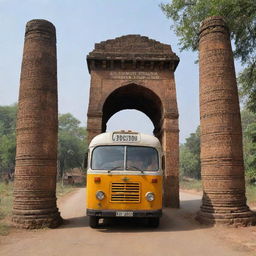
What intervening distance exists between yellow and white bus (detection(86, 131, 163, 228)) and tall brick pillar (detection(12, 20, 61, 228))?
5.70 feet

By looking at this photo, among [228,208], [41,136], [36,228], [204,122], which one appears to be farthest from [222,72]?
[36,228]

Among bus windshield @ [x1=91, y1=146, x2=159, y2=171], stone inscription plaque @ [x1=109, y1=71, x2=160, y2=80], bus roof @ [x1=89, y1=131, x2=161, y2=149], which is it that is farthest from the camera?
stone inscription plaque @ [x1=109, y1=71, x2=160, y2=80]

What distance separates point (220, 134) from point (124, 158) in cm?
359

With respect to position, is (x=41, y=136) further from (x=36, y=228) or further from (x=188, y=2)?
(x=188, y=2)

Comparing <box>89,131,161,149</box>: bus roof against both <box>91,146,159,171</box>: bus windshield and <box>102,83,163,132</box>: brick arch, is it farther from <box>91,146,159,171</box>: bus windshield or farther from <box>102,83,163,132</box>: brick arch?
<box>102,83,163,132</box>: brick arch

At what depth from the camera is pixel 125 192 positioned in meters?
9.29

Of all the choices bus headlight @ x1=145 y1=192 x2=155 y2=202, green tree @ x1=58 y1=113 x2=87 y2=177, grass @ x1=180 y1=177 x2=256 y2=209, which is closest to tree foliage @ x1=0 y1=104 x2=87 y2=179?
green tree @ x1=58 y1=113 x2=87 y2=177

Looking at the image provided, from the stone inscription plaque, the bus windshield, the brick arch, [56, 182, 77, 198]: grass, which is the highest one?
the stone inscription plaque

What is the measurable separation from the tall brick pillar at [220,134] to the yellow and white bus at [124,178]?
6.65ft

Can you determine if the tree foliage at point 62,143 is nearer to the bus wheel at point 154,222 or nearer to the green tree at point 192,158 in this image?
the green tree at point 192,158

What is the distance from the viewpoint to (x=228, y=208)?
9930 millimetres

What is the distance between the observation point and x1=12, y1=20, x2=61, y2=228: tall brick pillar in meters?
9.96

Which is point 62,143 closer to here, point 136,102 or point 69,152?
point 69,152

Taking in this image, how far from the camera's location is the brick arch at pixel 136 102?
739 inches
